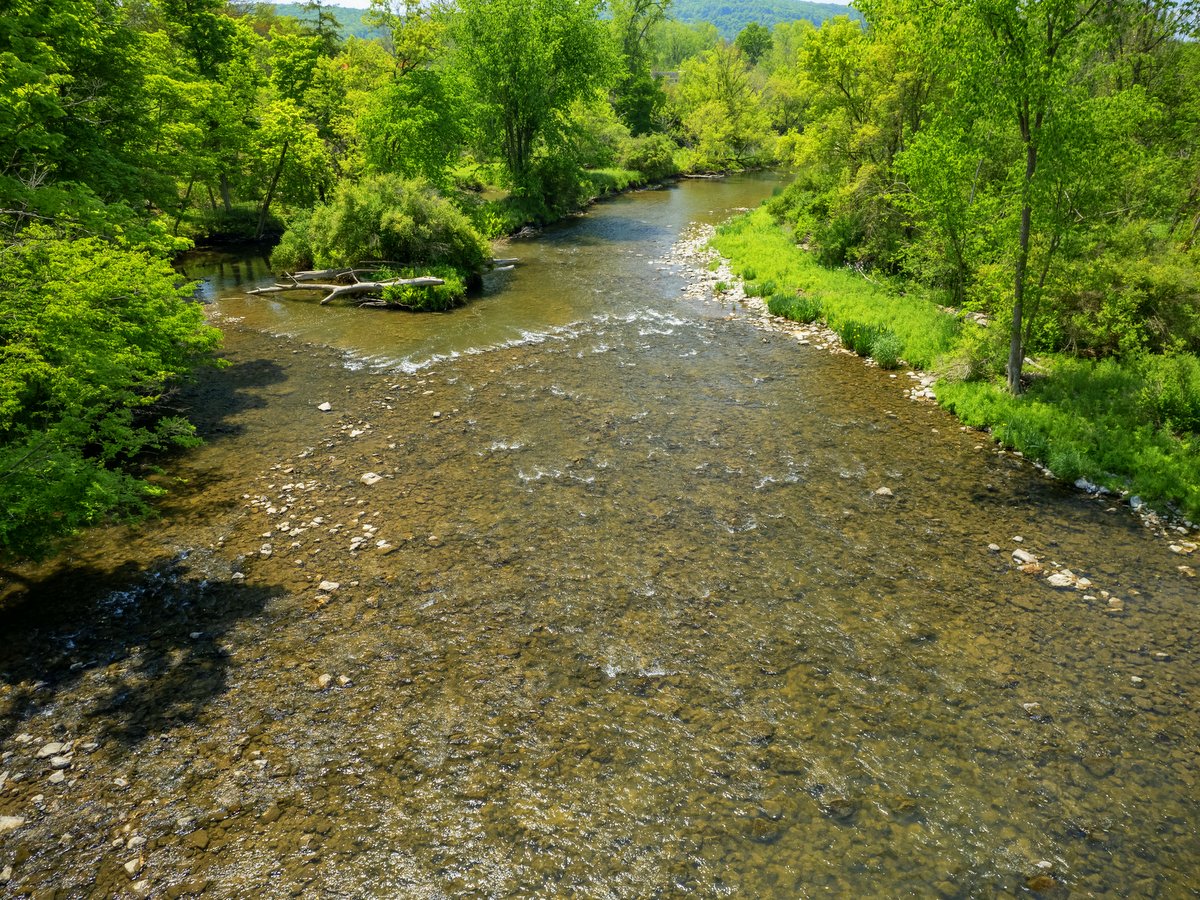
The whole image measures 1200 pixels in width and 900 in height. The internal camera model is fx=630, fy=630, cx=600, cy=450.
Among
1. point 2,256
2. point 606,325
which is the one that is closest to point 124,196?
point 2,256

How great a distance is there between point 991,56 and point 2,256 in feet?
62.2

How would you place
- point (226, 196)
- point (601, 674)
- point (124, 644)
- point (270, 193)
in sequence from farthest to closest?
point (226, 196), point (270, 193), point (124, 644), point (601, 674)

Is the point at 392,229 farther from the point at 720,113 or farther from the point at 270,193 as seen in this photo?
the point at 720,113

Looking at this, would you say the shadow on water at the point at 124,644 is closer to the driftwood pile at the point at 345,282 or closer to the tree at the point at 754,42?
the driftwood pile at the point at 345,282

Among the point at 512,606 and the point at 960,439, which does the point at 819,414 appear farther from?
the point at 512,606

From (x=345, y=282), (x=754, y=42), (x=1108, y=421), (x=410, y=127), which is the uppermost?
(x=754, y=42)

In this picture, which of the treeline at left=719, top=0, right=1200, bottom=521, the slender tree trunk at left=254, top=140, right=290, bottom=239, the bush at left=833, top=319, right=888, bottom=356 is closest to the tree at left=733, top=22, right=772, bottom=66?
the slender tree trunk at left=254, top=140, right=290, bottom=239

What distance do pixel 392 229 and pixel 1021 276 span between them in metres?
22.8

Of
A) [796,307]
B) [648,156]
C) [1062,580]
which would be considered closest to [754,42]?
[648,156]

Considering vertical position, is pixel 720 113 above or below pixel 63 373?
above

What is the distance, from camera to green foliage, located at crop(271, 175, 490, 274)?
2702 centimetres

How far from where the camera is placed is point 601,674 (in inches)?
364

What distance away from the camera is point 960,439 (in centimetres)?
1597

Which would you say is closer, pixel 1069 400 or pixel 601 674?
pixel 601 674
